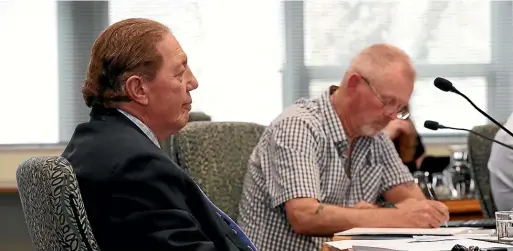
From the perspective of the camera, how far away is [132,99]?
175cm

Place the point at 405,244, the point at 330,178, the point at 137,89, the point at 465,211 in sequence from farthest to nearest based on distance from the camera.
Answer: the point at 465,211
the point at 330,178
the point at 405,244
the point at 137,89

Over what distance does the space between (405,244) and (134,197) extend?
74 cm

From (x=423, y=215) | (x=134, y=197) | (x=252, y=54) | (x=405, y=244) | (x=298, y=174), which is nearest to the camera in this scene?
(x=134, y=197)

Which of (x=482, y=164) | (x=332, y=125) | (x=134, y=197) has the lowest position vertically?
(x=482, y=164)

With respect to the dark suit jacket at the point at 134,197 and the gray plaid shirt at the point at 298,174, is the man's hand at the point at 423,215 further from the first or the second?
the dark suit jacket at the point at 134,197

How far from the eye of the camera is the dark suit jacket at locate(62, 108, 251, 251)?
5.03ft

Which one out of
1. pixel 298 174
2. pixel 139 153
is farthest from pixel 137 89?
pixel 298 174

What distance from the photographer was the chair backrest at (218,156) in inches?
115

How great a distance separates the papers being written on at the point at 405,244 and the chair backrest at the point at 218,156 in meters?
0.91

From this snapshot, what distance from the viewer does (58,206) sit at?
139 cm

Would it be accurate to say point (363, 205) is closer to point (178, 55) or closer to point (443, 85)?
point (443, 85)

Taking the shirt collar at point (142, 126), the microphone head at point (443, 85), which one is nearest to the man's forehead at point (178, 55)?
the shirt collar at point (142, 126)

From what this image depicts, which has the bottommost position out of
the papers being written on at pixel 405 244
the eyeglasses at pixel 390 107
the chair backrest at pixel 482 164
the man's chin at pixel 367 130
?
the chair backrest at pixel 482 164

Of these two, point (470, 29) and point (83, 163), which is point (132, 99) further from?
point (470, 29)
